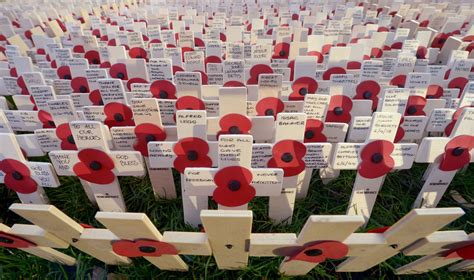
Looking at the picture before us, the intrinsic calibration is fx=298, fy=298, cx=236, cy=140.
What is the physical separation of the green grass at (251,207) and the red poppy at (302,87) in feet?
1.87

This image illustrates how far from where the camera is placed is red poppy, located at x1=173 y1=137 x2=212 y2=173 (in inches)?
54.9

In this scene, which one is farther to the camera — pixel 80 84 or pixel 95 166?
pixel 80 84

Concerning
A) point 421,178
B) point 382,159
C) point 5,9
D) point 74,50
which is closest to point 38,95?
point 74,50

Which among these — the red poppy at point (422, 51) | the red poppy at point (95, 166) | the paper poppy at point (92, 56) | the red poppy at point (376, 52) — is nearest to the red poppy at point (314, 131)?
the red poppy at point (95, 166)

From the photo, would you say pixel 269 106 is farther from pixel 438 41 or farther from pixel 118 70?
pixel 438 41

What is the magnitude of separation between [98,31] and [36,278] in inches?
125

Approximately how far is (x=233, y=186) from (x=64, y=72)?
1.88m

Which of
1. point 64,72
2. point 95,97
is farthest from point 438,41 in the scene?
point 64,72

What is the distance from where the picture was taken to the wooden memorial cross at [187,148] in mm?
1325

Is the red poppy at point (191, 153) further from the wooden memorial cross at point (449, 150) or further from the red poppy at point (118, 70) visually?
the red poppy at point (118, 70)

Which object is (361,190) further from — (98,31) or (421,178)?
(98,31)

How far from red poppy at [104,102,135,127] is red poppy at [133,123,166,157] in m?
0.25

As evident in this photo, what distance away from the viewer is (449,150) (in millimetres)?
1441

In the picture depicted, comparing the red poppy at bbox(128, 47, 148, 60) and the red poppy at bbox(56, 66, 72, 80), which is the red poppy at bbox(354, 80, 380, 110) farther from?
the red poppy at bbox(56, 66, 72, 80)
